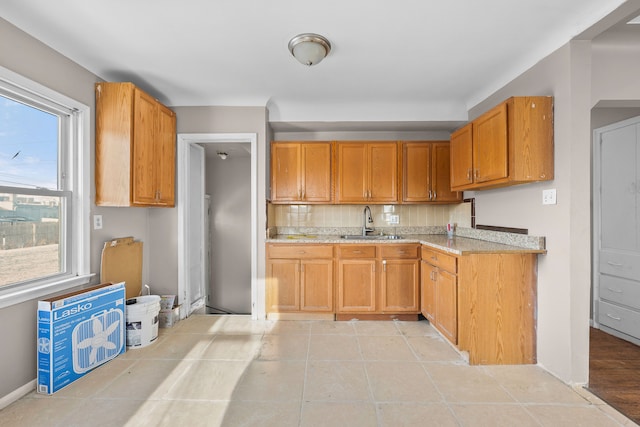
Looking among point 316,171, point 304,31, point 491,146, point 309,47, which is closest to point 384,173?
point 316,171

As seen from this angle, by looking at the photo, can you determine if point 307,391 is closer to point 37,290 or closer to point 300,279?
point 300,279

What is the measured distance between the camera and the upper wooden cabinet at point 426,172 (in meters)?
3.72

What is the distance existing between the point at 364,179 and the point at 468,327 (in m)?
1.93

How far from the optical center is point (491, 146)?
2.50 meters

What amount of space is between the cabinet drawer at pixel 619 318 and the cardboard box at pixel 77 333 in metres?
4.43

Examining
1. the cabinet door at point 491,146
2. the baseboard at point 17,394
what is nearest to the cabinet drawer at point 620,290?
the cabinet door at point 491,146

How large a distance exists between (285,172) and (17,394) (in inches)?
111

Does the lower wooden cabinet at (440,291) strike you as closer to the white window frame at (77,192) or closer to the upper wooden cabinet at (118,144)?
the upper wooden cabinet at (118,144)

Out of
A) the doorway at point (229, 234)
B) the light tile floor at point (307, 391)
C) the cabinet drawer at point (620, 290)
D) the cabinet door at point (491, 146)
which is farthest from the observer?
the doorway at point (229, 234)

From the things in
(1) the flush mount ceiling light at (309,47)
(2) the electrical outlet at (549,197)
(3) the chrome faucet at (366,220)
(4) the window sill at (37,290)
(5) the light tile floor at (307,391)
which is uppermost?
(1) the flush mount ceiling light at (309,47)

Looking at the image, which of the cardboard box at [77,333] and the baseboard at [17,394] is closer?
the baseboard at [17,394]

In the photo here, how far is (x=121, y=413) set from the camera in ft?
6.04

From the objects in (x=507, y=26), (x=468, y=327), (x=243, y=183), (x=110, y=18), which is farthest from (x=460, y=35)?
(x=243, y=183)

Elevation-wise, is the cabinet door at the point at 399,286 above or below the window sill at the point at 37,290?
below
